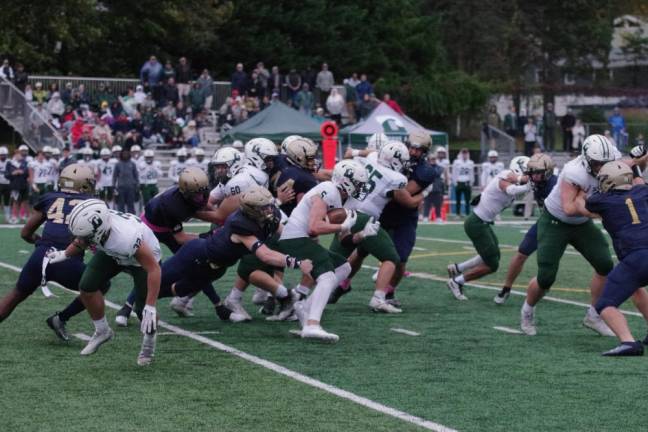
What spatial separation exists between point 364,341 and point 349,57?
1240 inches

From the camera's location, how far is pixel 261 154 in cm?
1130

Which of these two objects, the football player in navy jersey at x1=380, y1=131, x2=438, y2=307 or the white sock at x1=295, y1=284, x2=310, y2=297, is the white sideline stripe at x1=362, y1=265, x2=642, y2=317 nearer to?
the football player in navy jersey at x1=380, y1=131, x2=438, y2=307

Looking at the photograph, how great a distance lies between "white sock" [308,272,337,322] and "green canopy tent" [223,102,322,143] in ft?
59.6

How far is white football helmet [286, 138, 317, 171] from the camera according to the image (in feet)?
36.2

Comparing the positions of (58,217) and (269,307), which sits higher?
(58,217)

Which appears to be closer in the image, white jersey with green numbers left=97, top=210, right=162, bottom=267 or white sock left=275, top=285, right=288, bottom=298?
white jersey with green numbers left=97, top=210, right=162, bottom=267

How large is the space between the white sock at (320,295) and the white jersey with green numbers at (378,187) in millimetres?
1975

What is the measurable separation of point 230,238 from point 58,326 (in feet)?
4.88

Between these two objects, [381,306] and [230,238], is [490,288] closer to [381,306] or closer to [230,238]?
[381,306]

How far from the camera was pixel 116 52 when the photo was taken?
128ft

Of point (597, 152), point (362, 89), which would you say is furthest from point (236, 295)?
point (362, 89)

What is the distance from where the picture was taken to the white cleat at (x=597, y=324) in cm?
998

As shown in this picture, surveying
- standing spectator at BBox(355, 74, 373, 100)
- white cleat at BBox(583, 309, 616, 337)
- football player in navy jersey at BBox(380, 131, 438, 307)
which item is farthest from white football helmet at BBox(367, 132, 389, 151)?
standing spectator at BBox(355, 74, 373, 100)

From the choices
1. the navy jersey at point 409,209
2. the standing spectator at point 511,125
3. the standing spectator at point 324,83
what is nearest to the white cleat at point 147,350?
the navy jersey at point 409,209
